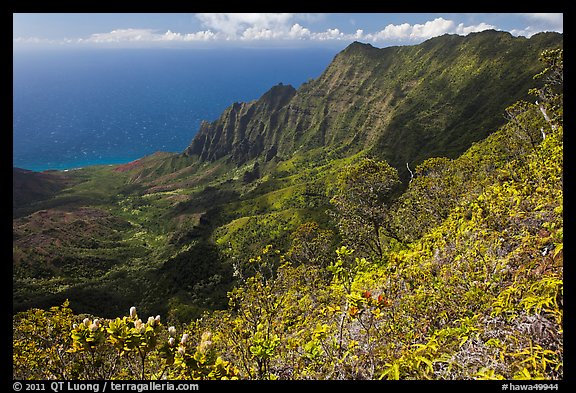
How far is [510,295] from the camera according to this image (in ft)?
15.8

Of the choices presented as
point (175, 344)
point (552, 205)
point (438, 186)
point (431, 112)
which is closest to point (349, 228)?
point (438, 186)

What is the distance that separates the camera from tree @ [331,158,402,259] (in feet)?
72.5

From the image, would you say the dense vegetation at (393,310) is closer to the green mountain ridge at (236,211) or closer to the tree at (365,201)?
the tree at (365,201)

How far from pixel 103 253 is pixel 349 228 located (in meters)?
132

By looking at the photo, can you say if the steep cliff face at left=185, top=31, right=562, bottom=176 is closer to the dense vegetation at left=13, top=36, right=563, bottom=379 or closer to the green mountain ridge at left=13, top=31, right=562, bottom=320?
the green mountain ridge at left=13, top=31, right=562, bottom=320

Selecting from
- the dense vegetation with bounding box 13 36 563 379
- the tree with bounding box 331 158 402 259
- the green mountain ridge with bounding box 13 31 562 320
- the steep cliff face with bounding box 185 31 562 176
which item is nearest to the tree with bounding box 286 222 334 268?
the tree with bounding box 331 158 402 259

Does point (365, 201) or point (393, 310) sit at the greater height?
point (365, 201)

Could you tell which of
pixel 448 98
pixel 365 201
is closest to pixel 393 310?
pixel 365 201

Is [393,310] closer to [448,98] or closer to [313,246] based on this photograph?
[313,246]

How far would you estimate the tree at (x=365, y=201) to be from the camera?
2211cm

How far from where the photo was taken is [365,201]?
22656 mm

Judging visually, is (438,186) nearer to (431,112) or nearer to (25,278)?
(25,278)

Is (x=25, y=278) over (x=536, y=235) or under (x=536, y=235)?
under
